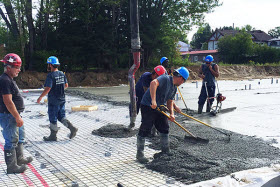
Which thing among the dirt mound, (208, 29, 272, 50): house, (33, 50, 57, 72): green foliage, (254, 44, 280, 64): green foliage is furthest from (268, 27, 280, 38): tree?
(33, 50, 57, 72): green foliage

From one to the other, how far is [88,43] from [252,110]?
18844 mm

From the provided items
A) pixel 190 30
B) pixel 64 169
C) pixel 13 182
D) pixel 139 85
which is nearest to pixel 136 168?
pixel 64 169

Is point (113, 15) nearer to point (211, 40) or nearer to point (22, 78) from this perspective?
point (22, 78)

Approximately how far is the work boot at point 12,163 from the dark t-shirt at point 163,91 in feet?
7.06

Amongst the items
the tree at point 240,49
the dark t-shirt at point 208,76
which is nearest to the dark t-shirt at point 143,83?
the dark t-shirt at point 208,76

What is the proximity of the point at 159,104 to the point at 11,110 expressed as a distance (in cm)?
227

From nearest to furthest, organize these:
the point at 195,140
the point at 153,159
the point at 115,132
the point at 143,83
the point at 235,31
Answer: the point at 153,159 < the point at 195,140 < the point at 143,83 < the point at 115,132 < the point at 235,31

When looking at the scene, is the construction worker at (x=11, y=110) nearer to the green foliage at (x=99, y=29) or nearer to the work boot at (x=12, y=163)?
the work boot at (x=12, y=163)

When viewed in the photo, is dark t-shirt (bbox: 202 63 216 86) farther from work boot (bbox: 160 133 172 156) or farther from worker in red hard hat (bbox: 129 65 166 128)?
work boot (bbox: 160 133 172 156)

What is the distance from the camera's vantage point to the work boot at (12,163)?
4.23 m

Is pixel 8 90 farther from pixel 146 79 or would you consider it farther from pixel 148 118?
pixel 146 79

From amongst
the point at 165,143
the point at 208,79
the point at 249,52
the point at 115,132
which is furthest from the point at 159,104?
the point at 249,52

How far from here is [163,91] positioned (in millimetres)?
4711

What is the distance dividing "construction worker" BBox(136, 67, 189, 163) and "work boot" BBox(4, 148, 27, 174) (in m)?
1.84
